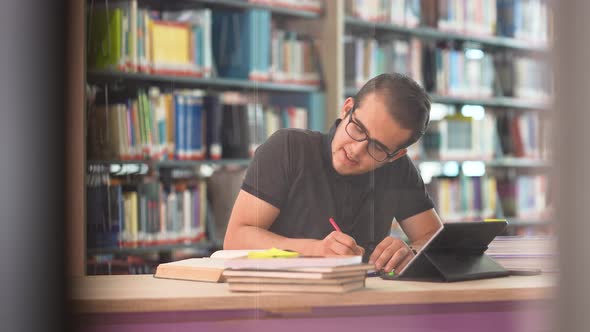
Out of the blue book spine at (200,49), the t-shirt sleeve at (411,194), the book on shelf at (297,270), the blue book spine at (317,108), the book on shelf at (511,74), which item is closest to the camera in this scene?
the book on shelf at (297,270)

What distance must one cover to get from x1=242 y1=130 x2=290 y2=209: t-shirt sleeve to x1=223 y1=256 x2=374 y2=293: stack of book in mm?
601

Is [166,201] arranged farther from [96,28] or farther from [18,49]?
[18,49]

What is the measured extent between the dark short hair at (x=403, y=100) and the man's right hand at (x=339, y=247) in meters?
0.38

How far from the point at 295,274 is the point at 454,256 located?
34 cm

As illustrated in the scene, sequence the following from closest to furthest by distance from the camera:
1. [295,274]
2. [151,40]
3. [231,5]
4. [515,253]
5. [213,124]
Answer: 1. [295,274]
2. [515,253]
3. [151,40]
4. [213,124]
5. [231,5]

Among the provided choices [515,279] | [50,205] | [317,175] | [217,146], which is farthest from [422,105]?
[50,205]

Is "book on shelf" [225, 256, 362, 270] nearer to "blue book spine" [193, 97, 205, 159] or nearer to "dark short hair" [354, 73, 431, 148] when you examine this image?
"dark short hair" [354, 73, 431, 148]

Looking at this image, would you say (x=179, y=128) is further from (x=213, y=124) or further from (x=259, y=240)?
(x=259, y=240)

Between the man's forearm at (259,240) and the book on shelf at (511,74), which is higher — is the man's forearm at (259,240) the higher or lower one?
the lower one

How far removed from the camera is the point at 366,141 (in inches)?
64.5

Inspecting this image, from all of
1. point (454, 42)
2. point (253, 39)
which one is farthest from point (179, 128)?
point (454, 42)

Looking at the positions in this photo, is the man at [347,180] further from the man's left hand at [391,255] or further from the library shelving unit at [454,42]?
the library shelving unit at [454,42]

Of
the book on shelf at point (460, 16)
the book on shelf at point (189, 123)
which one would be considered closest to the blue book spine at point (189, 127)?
the book on shelf at point (189, 123)

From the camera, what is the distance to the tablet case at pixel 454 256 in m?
1.24
